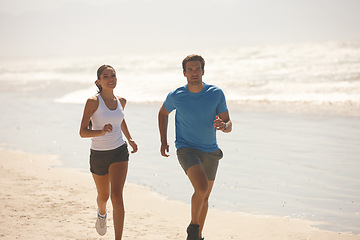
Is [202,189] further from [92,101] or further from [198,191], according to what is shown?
[92,101]

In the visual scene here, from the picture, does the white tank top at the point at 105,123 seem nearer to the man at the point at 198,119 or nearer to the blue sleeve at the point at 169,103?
the blue sleeve at the point at 169,103

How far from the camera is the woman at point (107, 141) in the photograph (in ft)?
16.5

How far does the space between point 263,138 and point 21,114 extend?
28.5ft

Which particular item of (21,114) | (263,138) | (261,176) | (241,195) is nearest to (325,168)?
(261,176)

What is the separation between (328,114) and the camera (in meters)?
15.4

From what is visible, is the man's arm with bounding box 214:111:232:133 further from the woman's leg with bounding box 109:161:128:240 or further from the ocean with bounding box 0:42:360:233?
the ocean with bounding box 0:42:360:233

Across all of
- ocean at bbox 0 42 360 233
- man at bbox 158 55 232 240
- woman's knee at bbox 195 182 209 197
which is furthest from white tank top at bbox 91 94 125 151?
ocean at bbox 0 42 360 233

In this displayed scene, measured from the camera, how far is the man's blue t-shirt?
5035 millimetres

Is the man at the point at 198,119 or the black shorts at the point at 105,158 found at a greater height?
the man at the point at 198,119

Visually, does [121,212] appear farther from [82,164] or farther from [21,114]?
[21,114]

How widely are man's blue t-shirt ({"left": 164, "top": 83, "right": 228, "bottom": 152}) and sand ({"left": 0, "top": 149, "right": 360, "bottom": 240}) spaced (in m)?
1.24

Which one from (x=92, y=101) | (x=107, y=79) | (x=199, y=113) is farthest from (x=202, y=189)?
(x=107, y=79)

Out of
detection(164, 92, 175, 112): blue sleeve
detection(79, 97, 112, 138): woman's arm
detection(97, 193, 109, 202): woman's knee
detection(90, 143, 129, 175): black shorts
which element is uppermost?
detection(164, 92, 175, 112): blue sleeve

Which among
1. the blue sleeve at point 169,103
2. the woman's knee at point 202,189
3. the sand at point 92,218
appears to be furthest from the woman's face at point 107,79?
the sand at point 92,218
